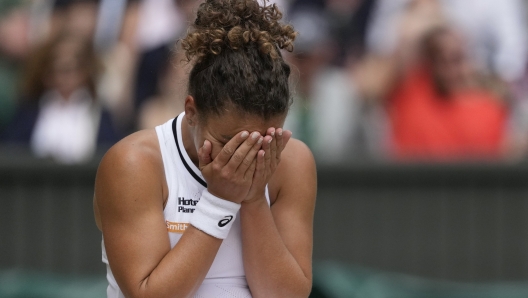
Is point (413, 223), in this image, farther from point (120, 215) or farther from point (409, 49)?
point (120, 215)

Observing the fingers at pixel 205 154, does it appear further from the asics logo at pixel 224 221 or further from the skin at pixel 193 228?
the asics logo at pixel 224 221

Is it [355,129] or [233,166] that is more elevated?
[233,166]

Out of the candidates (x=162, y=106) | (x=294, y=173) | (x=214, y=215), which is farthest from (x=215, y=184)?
(x=162, y=106)

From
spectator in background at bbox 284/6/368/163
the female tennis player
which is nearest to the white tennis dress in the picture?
the female tennis player

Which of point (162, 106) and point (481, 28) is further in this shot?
A: point (481, 28)

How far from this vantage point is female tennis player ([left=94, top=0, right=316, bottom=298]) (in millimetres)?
2619

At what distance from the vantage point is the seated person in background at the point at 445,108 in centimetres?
625

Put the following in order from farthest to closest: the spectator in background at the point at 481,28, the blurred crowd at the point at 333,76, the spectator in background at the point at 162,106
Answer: the spectator in background at the point at 481,28 → the blurred crowd at the point at 333,76 → the spectator in background at the point at 162,106

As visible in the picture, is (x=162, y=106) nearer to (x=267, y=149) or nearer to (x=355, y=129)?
(x=355, y=129)

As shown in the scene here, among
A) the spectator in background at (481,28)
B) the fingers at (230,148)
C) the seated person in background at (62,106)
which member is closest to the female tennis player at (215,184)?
the fingers at (230,148)

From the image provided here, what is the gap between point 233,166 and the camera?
8.63 feet

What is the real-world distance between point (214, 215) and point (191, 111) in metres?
0.33

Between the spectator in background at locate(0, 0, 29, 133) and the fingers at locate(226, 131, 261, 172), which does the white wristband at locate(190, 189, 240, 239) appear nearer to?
the fingers at locate(226, 131, 261, 172)

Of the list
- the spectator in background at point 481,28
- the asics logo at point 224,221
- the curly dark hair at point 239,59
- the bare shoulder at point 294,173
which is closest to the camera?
the curly dark hair at point 239,59
